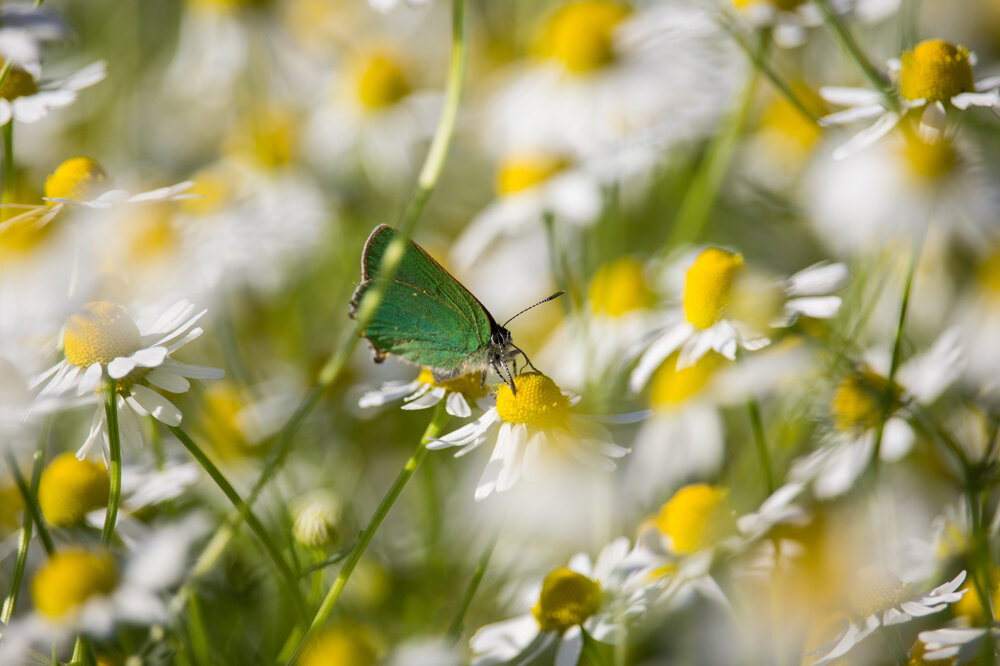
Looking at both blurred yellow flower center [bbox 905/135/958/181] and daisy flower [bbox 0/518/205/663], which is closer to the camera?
daisy flower [bbox 0/518/205/663]

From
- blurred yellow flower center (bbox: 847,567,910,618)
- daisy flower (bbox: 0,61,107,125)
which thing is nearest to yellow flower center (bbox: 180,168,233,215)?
daisy flower (bbox: 0,61,107,125)

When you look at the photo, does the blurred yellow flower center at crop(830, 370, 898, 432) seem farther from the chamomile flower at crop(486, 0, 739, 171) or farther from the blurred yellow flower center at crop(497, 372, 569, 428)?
the chamomile flower at crop(486, 0, 739, 171)

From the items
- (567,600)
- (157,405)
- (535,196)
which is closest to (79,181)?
(157,405)

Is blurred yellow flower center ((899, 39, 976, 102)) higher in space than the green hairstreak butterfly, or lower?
higher

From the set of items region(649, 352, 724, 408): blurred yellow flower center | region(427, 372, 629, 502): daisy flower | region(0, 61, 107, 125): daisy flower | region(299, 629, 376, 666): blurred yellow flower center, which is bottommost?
region(299, 629, 376, 666): blurred yellow flower center

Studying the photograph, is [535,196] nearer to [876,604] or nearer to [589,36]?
[589,36]

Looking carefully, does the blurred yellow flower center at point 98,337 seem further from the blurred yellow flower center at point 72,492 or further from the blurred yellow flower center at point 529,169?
the blurred yellow flower center at point 529,169
